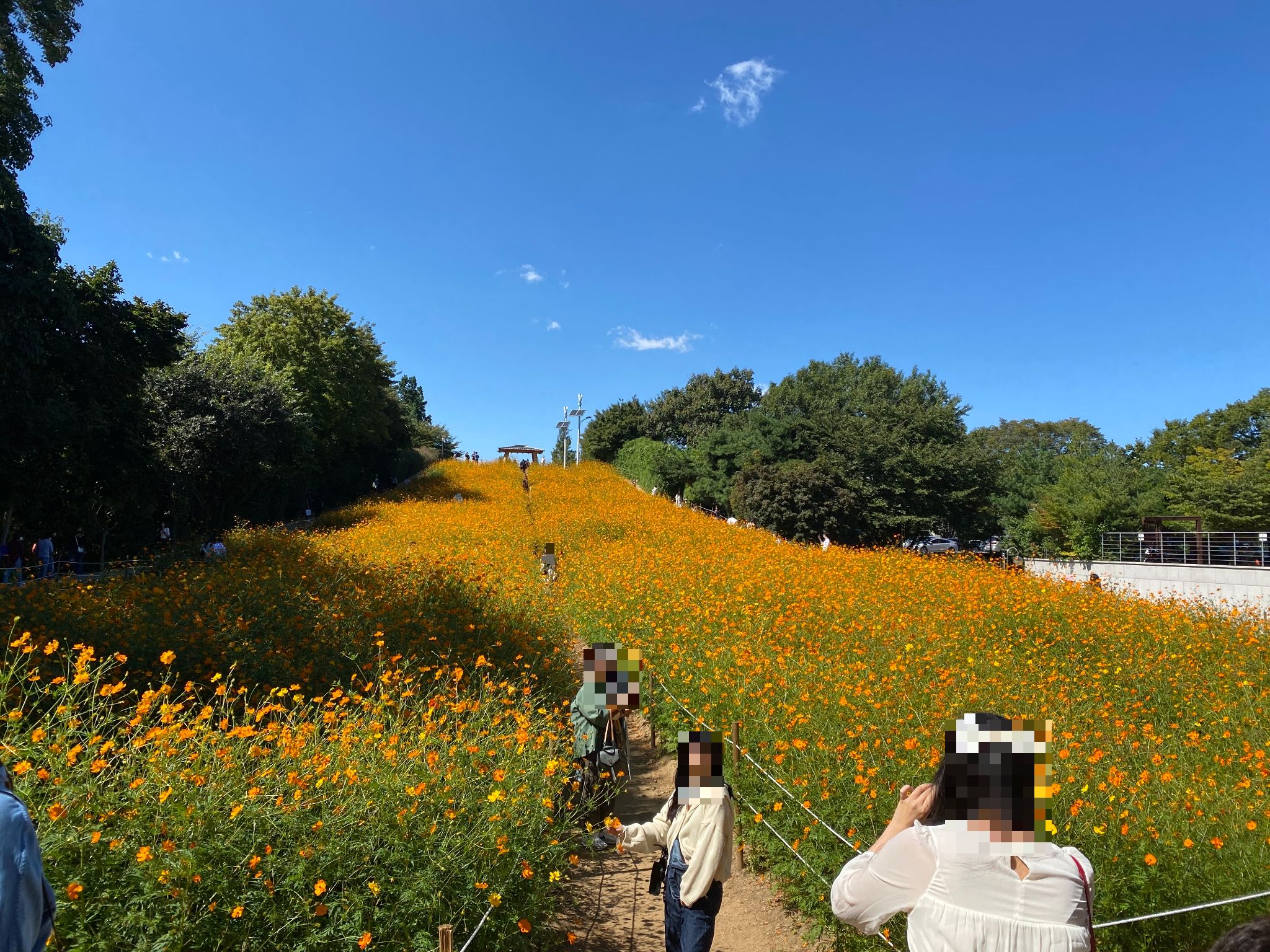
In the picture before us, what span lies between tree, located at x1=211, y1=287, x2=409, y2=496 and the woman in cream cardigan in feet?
83.5

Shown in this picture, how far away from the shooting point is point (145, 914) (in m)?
2.37

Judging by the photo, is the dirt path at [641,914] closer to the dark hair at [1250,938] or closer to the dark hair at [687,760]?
the dark hair at [687,760]

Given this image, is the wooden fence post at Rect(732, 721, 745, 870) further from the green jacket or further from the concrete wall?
the concrete wall

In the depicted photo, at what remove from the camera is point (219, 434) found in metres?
19.2

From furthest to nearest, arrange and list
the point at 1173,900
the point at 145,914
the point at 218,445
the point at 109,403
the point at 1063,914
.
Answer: the point at 218,445 → the point at 109,403 → the point at 1173,900 → the point at 145,914 → the point at 1063,914

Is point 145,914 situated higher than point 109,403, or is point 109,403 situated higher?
point 109,403

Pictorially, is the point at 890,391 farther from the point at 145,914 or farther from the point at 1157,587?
the point at 145,914

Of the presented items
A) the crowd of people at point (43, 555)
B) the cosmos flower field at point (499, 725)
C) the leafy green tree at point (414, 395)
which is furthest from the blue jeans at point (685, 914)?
the leafy green tree at point (414, 395)

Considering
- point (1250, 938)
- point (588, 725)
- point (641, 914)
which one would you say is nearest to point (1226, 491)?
point (588, 725)

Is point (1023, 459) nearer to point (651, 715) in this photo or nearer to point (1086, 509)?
point (1086, 509)

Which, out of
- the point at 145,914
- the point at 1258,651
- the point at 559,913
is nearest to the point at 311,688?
the point at 559,913

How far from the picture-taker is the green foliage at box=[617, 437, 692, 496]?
37.5 metres

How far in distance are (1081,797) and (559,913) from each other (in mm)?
2938

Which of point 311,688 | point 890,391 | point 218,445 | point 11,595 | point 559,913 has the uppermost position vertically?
point 890,391
